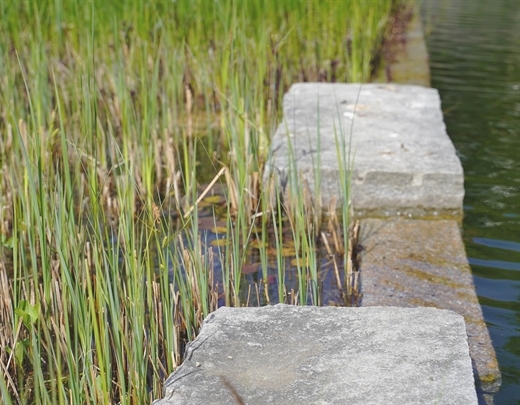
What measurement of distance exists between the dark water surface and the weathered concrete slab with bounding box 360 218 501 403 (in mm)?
77

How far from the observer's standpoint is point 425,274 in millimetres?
2795

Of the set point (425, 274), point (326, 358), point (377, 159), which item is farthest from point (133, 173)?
point (326, 358)

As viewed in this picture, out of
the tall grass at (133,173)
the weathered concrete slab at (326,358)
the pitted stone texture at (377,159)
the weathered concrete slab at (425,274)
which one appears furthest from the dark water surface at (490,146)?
the tall grass at (133,173)

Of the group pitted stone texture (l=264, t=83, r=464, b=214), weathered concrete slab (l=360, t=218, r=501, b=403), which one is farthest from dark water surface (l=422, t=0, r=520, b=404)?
pitted stone texture (l=264, t=83, r=464, b=214)

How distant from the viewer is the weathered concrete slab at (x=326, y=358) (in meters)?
1.65

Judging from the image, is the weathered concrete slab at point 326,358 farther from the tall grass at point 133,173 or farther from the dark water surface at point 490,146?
the dark water surface at point 490,146

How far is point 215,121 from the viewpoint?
4664 mm

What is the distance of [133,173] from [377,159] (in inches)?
38.2

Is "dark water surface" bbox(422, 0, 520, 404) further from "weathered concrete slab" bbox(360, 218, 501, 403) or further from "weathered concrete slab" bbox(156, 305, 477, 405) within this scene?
"weathered concrete slab" bbox(156, 305, 477, 405)

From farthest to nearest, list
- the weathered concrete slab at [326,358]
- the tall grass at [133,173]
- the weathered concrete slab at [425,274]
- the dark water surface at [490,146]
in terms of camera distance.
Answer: the dark water surface at [490,146] < the weathered concrete slab at [425,274] < the tall grass at [133,173] < the weathered concrete slab at [326,358]

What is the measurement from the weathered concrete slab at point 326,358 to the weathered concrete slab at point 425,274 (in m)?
0.39

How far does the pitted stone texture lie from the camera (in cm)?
329

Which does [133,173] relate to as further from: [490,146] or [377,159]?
[490,146]

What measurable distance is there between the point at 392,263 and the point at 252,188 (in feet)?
2.32
